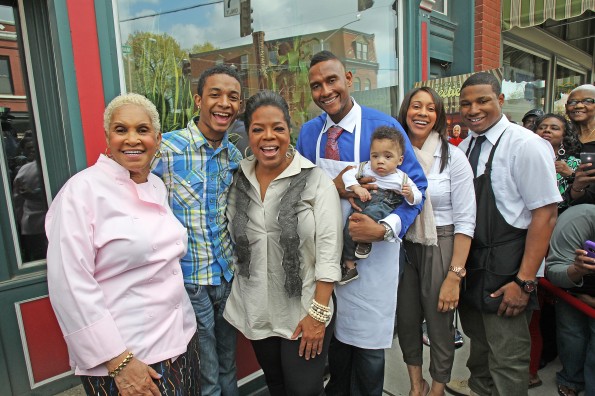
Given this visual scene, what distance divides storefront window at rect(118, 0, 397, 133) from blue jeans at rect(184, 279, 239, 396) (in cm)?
136

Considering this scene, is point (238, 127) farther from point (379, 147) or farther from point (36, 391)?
point (36, 391)

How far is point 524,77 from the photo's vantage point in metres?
7.56

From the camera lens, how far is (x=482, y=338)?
8.43ft

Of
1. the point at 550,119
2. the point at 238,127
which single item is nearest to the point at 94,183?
the point at 238,127

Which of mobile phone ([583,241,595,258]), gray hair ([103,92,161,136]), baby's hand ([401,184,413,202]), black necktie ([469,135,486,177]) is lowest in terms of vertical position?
mobile phone ([583,241,595,258])

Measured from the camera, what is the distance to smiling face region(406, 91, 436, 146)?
2.26m

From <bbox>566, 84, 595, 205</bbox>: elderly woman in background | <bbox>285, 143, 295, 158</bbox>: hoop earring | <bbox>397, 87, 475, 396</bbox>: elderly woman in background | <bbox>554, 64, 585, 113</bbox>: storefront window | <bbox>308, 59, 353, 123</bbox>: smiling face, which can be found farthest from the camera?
<bbox>554, 64, 585, 113</bbox>: storefront window

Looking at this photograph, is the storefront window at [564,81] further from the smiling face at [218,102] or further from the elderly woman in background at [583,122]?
the smiling face at [218,102]

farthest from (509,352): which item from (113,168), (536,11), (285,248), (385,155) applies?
(536,11)

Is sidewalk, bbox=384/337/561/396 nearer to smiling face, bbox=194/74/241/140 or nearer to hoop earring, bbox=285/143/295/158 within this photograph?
hoop earring, bbox=285/143/295/158

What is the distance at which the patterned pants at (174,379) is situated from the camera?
142 cm

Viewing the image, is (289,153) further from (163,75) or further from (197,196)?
(163,75)

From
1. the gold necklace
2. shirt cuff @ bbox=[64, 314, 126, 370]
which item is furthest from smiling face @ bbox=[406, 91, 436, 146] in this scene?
shirt cuff @ bbox=[64, 314, 126, 370]

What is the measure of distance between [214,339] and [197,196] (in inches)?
30.3
